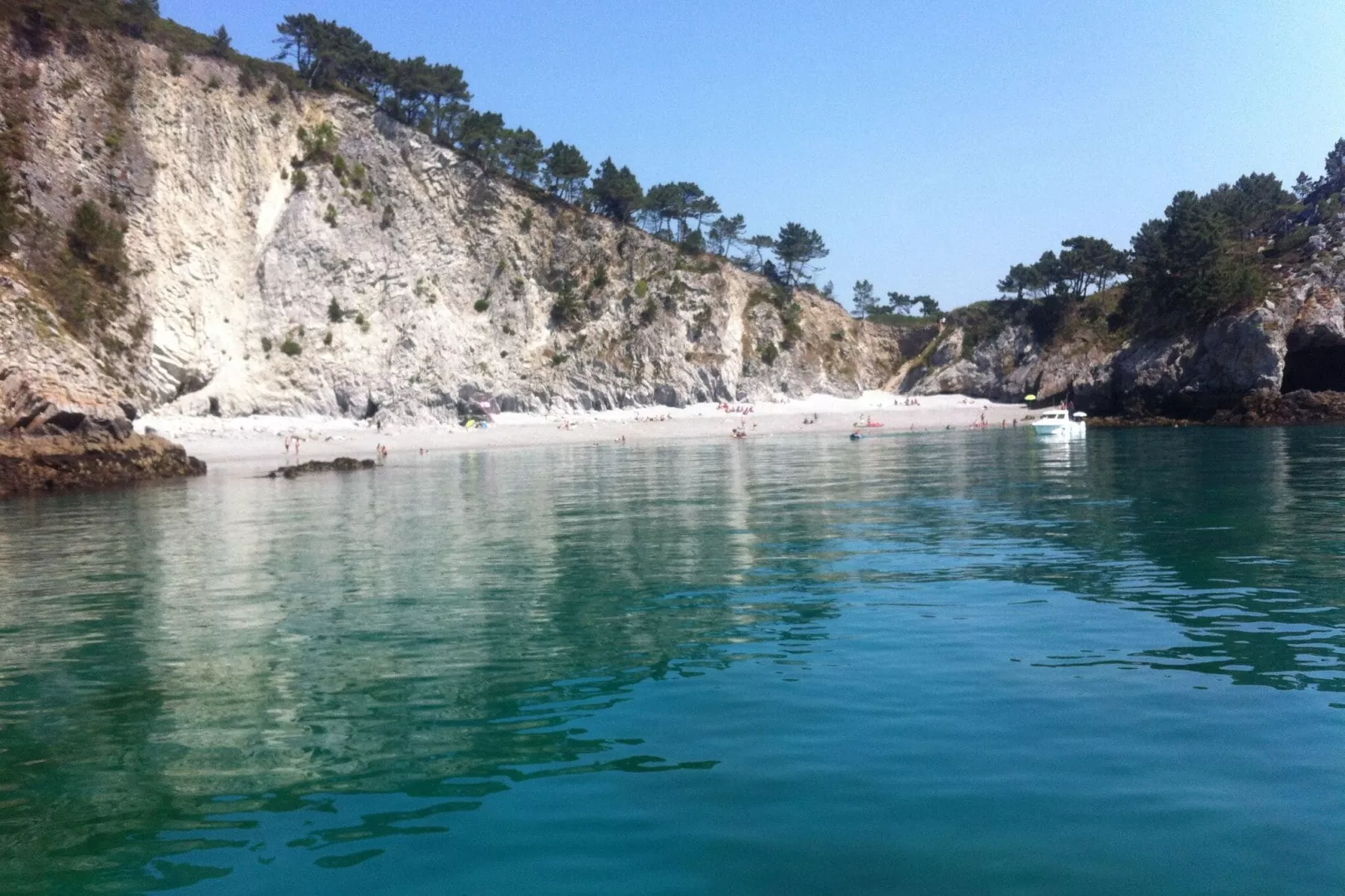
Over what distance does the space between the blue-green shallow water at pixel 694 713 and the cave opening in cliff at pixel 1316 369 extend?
2307 inches

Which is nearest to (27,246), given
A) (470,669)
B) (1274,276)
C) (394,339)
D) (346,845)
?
(394,339)

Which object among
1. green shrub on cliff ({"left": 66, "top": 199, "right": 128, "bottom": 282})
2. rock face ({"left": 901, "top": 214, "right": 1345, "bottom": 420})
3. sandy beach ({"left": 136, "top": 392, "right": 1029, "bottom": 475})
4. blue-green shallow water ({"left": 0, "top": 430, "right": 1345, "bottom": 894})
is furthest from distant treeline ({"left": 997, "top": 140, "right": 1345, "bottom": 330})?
green shrub on cliff ({"left": 66, "top": 199, "right": 128, "bottom": 282})

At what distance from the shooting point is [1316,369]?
69250 mm

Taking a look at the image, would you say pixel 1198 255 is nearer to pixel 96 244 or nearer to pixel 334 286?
pixel 334 286

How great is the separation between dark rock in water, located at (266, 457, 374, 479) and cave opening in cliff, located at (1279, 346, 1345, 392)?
6225 centimetres

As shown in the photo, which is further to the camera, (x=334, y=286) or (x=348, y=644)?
(x=334, y=286)

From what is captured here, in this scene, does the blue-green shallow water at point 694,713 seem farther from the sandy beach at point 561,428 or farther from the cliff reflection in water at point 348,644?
the sandy beach at point 561,428

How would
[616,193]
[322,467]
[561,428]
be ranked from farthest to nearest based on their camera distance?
[616,193], [561,428], [322,467]

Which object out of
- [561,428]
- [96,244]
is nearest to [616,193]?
[561,428]

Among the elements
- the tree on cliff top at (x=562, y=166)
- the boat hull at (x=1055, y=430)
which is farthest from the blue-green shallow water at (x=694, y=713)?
the tree on cliff top at (x=562, y=166)

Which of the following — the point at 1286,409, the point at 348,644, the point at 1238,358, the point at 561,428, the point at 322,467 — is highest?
the point at 1238,358

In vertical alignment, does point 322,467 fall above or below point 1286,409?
below

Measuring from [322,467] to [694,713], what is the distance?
141 feet

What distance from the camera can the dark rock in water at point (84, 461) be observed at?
38.5 meters
